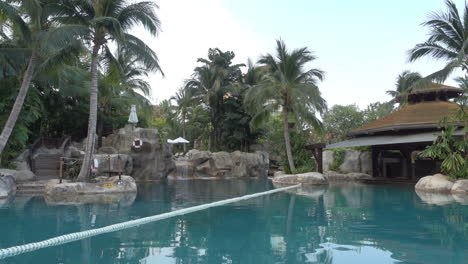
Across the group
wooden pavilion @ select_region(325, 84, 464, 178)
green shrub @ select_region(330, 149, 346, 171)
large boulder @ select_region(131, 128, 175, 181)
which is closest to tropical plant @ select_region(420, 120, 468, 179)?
wooden pavilion @ select_region(325, 84, 464, 178)

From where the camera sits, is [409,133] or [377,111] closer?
[409,133]

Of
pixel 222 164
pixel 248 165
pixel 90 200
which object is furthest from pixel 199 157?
pixel 90 200

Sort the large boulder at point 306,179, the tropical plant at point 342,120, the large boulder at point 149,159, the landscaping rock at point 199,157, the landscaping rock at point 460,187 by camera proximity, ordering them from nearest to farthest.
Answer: the landscaping rock at point 460,187 → the large boulder at point 306,179 → the large boulder at point 149,159 → the landscaping rock at point 199,157 → the tropical plant at point 342,120

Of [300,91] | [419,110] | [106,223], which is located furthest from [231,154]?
[106,223]

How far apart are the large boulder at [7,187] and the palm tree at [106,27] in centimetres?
226

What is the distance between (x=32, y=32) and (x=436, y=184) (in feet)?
52.1

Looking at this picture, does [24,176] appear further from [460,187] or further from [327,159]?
[327,159]

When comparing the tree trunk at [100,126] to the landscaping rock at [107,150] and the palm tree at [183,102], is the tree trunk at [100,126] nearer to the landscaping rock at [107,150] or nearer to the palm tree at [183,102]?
the landscaping rock at [107,150]

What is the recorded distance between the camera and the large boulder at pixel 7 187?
12916 mm

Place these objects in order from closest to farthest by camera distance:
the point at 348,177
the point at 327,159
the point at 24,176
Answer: the point at 24,176 < the point at 348,177 < the point at 327,159

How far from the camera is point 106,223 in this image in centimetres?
770

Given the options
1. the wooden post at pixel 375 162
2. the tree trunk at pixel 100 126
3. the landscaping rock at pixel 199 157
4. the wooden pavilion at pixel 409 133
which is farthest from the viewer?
the landscaping rock at pixel 199 157

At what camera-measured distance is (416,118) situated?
789 inches

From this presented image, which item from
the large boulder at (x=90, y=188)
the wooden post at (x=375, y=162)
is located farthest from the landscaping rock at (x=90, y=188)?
the wooden post at (x=375, y=162)
